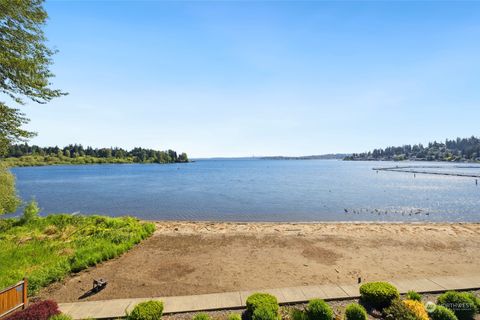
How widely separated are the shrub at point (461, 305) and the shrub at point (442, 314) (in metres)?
0.37

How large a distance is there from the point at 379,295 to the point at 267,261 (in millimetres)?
→ 7197

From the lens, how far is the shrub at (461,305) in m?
8.40

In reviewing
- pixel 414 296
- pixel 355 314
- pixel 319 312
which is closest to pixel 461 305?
pixel 414 296

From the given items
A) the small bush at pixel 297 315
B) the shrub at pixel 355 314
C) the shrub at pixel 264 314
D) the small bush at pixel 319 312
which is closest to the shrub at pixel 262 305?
the shrub at pixel 264 314

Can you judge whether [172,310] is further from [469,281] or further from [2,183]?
[2,183]

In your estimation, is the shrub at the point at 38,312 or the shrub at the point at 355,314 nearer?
the shrub at the point at 38,312

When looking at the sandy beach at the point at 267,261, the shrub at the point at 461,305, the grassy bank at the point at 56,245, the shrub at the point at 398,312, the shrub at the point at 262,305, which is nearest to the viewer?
the shrub at the point at 398,312

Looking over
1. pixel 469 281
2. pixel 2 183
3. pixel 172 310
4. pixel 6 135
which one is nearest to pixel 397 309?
pixel 469 281

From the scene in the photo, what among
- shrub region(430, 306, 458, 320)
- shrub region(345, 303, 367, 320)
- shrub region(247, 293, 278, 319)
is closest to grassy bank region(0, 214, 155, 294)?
shrub region(247, 293, 278, 319)

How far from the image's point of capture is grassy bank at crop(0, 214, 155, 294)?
13.0m

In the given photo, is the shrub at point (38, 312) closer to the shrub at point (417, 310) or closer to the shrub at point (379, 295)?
the shrub at point (379, 295)

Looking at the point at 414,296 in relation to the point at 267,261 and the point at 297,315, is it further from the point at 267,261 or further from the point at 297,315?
the point at 267,261

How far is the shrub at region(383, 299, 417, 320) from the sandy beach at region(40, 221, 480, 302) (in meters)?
4.25

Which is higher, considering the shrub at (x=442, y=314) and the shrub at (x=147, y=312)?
the shrub at (x=147, y=312)
